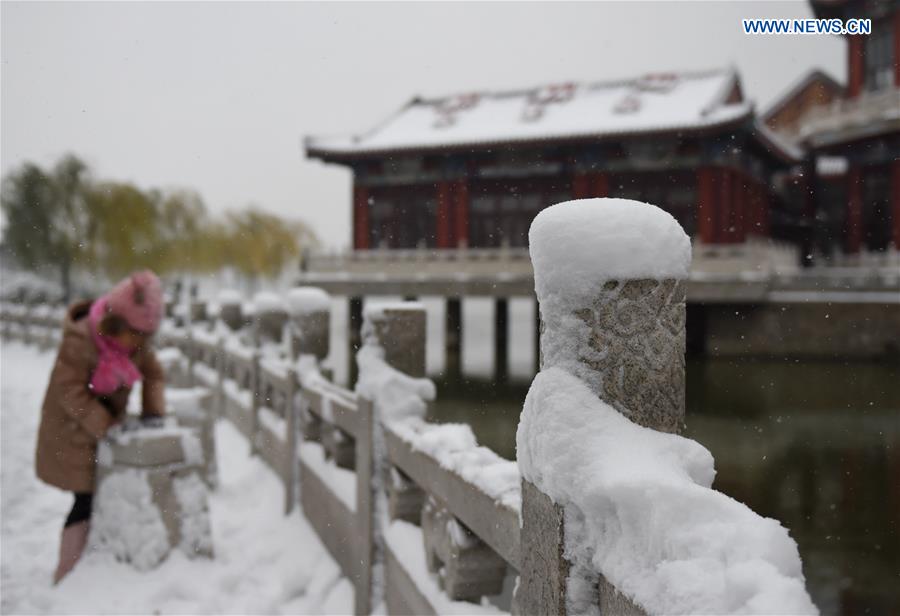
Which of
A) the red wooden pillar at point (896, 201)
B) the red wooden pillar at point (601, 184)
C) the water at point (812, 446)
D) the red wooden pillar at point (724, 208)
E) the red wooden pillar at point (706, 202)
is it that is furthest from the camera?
the red wooden pillar at point (896, 201)

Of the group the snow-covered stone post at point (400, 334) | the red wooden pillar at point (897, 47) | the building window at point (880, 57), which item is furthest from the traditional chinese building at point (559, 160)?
the snow-covered stone post at point (400, 334)

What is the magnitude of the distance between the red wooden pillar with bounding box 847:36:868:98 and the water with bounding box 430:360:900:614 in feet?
26.6

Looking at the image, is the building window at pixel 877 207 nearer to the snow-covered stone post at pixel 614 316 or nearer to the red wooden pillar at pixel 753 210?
the red wooden pillar at pixel 753 210

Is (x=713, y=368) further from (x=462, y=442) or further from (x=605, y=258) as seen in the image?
(x=605, y=258)

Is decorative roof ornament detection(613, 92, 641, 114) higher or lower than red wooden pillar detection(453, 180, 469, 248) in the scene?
higher

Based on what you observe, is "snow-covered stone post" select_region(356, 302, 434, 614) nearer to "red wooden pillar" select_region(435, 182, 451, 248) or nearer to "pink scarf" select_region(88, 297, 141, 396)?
"pink scarf" select_region(88, 297, 141, 396)

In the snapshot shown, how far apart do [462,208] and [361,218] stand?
9.64ft

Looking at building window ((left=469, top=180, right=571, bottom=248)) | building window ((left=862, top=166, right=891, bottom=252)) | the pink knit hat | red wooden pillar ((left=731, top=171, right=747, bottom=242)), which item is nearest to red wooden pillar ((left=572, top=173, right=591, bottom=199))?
building window ((left=469, top=180, right=571, bottom=248))

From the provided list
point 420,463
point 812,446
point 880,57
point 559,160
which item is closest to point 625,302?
point 420,463

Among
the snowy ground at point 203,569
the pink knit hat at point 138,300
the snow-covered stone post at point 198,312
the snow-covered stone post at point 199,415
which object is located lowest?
the snowy ground at point 203,569

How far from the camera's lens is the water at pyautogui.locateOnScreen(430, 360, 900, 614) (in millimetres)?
6055

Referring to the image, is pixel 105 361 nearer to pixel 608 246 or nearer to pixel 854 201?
pixel 608 246

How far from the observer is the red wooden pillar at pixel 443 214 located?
18906 mm

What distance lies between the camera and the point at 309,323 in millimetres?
5781
